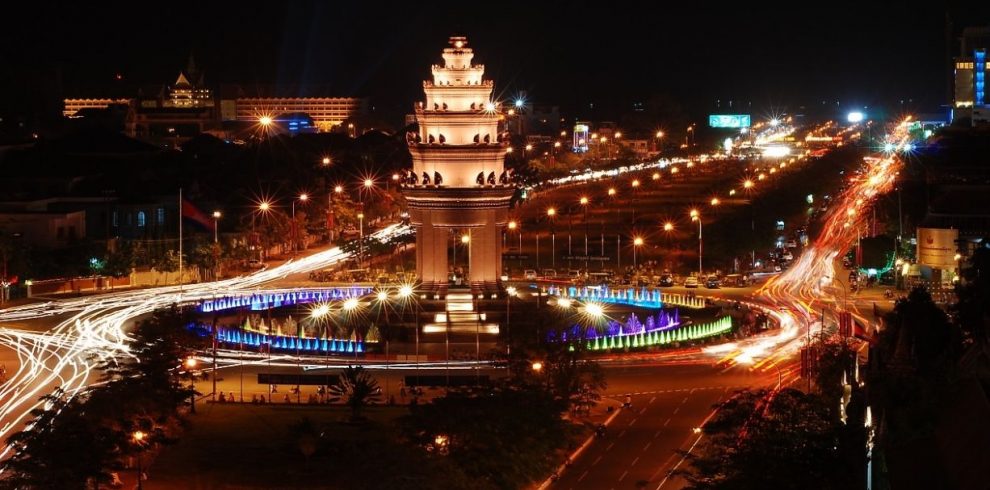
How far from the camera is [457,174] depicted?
204ft

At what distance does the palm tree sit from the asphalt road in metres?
6.66

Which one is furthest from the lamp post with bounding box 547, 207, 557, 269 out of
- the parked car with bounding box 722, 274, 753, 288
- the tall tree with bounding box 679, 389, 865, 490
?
the tall tree with bounding box 679, 389, 865, 490

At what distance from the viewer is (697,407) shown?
47.1 meters

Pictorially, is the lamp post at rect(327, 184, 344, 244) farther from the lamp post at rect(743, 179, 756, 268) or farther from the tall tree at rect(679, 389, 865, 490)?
the tall tree at rect(679, 389, 865, 490)

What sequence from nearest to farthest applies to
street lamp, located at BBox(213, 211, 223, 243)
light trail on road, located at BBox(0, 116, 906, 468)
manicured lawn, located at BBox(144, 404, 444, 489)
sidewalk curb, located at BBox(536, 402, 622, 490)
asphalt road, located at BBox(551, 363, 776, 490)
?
manicured lawn, located at BBox(144, 404, 444, 489), sidewalk curb, located at BBox(536, 402, 622, 490), asphalt road, located at BBox(551, 363, 776, 490), light trail on road, located at BBox(0, 116, 906, 468), street lamp, located at BBox(213, 211, 223, 243)

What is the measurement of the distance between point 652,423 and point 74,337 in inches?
937

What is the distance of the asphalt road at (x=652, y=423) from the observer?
39.0m

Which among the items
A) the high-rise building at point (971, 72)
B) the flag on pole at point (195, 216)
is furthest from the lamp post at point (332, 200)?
the high-rise building at point (971, 72)

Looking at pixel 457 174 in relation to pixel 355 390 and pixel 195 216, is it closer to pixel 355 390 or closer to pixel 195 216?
pixel 355 390

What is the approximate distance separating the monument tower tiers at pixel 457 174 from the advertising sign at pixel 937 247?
22490mm

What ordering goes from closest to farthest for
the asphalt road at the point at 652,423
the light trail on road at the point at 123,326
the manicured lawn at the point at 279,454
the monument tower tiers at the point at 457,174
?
the manicured lawn at the point at 279,454, the asphalt road at the point at 652,423, the light trail on road at the point at 123,326, the monument tower tiers at the point at 457,174

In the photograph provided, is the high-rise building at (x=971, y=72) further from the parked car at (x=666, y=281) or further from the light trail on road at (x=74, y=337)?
the light trail on road at (x=74, y=337)

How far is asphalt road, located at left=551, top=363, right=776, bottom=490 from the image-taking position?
39.0m

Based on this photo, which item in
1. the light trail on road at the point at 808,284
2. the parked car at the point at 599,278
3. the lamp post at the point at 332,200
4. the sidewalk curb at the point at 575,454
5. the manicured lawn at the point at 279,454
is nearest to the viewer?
the manicured lawn at the point at 279,454
